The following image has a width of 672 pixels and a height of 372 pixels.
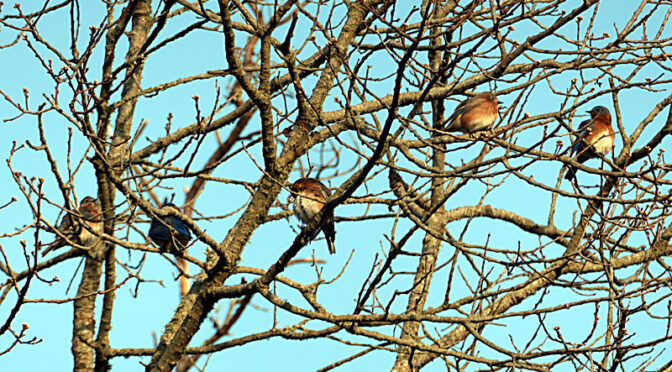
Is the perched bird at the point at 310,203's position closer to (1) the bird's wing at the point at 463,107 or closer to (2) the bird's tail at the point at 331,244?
(2) the bird's tail at the point at 331,244

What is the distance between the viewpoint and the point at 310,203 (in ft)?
18.9

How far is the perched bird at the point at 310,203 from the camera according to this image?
5.68 metres

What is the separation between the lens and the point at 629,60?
4812mm

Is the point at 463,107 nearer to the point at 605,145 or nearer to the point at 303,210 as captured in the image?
the point at 303,210

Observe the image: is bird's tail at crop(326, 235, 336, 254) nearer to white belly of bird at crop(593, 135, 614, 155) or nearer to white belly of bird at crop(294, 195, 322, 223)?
white belly of bird at crop(294, 195, 322, 223)

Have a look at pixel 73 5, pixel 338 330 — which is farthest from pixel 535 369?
pixel 73 5

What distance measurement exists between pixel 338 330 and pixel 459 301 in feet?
2.48

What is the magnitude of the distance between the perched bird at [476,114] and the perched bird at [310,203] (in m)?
1.42

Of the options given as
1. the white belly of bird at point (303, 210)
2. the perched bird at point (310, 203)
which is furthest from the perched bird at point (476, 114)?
the white belly of bird at point (303, 210)

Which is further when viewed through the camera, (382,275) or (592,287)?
(592,287)

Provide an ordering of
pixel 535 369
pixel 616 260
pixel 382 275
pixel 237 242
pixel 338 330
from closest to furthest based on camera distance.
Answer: pixel 535 369, pixel 382 275, pixel 338 330, pixel 237 242, pixel 616 260

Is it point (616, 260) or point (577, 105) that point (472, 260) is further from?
point (616, 260)

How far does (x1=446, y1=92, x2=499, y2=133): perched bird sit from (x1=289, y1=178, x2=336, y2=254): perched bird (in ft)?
4.65

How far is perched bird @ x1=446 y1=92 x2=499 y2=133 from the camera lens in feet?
21.1
